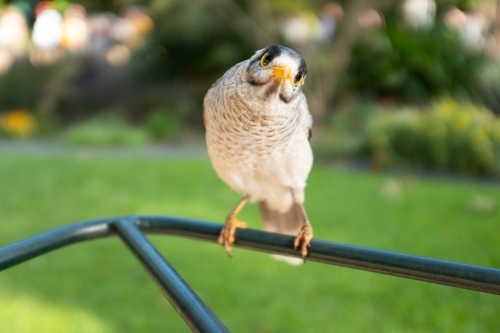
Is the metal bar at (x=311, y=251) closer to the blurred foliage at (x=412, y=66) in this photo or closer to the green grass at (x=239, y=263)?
the green grass at (x=239, y=263)

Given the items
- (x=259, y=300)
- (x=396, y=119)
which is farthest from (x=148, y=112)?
(x=259, y=300)

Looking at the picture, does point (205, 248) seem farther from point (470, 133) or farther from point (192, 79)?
point (192, 79)

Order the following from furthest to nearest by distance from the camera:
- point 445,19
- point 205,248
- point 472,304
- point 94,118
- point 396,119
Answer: point 445,19
point 94,118
point 396,119
point 205,248
point 472,304

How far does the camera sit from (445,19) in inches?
459

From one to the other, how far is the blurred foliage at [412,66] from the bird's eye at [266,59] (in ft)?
28.9

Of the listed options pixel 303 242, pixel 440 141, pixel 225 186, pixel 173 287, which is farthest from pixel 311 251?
pixel 440 141

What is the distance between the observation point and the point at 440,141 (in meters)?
7.11

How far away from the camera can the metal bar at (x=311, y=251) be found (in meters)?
1.40

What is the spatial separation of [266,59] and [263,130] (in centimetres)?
29

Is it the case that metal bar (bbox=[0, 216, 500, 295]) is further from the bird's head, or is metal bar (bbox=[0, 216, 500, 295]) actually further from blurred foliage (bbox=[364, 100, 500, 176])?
blurred foliage (bbox=[364, 100, 500, 176])

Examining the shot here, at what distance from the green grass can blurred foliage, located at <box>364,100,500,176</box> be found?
66 centimetres

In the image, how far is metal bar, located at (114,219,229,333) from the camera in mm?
1175

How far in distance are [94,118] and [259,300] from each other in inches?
289

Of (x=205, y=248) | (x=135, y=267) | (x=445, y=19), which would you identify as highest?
(x=445, y=19)
